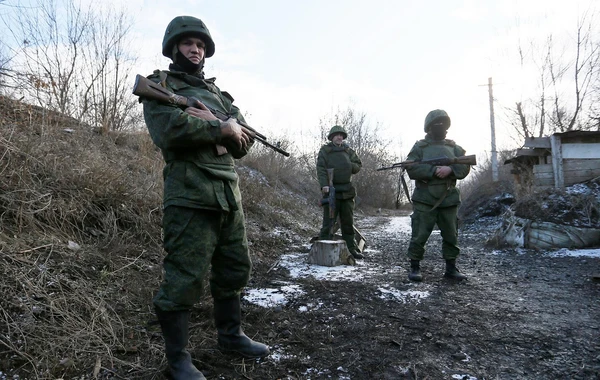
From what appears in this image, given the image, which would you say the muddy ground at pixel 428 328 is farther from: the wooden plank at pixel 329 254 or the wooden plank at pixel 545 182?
the wooden plank at pixel 545 182

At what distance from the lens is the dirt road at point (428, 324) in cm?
231

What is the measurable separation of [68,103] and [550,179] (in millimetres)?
10678

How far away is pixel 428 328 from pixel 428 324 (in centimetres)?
10

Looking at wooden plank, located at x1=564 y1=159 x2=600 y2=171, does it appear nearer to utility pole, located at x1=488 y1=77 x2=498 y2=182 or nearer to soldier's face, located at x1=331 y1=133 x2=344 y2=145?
soldier's face, located at x1=331 y1=133 x2=344 y2=145

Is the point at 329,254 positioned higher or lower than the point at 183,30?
lower

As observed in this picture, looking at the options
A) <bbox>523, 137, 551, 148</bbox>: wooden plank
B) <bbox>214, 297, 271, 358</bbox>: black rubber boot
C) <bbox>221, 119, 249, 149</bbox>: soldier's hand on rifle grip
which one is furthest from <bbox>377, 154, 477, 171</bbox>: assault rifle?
<bbox>523, 137, 551, 148</bbox>: wooden plank

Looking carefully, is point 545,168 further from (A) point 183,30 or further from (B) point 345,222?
(A) point 183,30

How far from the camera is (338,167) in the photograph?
6488 millimetres

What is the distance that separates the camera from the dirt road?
231cm

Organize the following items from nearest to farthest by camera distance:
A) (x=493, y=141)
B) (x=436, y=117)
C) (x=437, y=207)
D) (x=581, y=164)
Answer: (x=437, y=207)
(x=436, y=117)
(x=581, y=164)
(x=493, y=141)

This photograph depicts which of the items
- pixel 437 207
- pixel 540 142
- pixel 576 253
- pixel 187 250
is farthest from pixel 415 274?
pixel 540 142

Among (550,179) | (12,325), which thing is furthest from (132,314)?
(550,179)

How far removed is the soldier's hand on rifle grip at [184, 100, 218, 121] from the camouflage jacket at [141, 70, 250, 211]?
0.07m

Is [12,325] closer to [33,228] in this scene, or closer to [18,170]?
[33,228]
